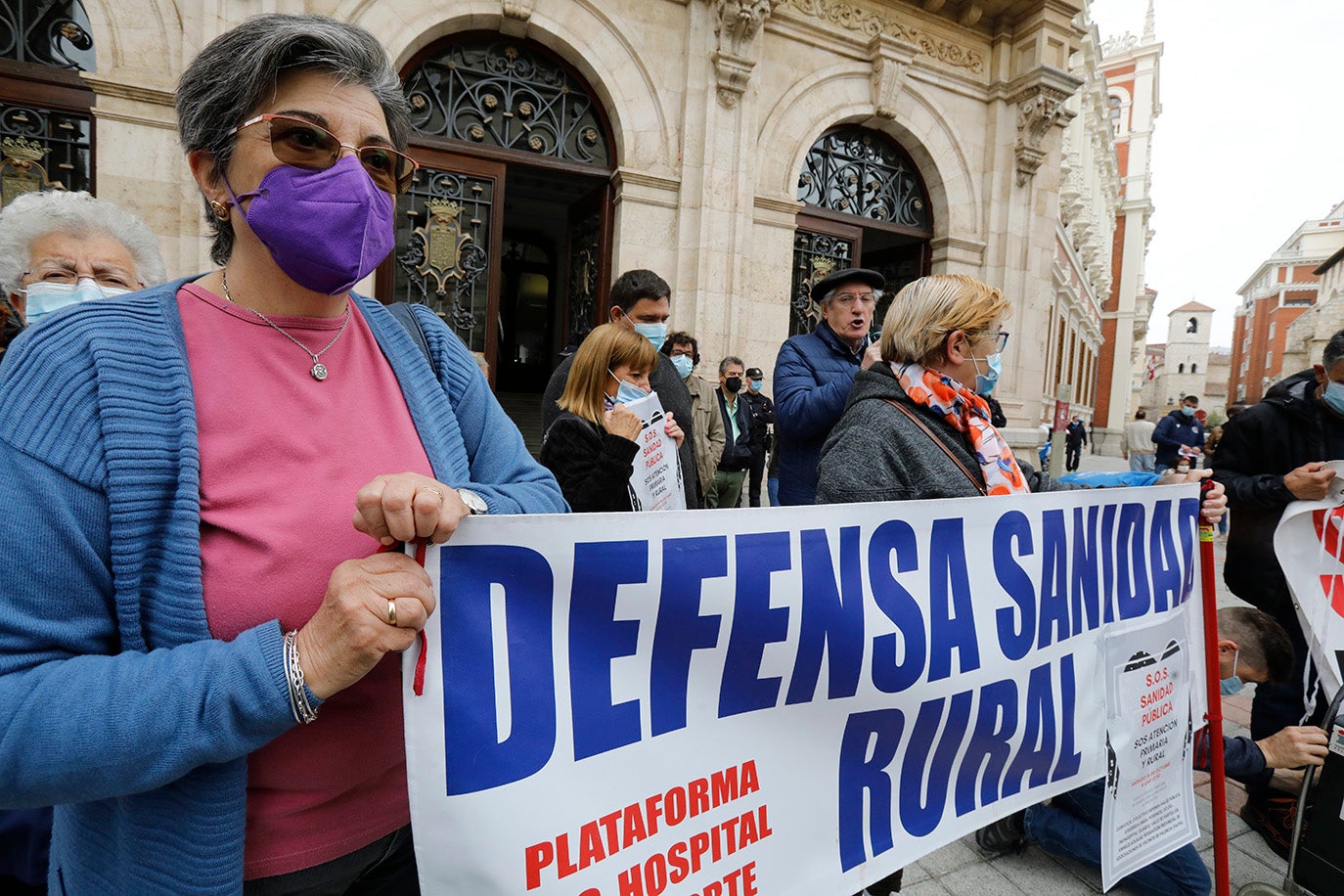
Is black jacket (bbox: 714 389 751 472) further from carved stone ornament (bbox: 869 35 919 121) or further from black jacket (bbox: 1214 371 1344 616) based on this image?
carved stone ornament (bbox: 869 35 919 121)

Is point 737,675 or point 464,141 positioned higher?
point 464,141

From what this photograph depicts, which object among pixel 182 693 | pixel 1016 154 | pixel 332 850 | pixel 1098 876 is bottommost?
pixel 1098 876

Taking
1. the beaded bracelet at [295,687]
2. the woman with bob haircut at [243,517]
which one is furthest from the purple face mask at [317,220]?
the beaded bracelet at [295,687]

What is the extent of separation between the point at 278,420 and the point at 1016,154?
9.89 meters

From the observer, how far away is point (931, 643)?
1.62m

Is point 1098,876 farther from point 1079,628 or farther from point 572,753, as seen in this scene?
point 572,753

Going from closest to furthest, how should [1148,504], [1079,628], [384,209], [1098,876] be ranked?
[384,209], [1079,628], [1148,504], [1098,876]

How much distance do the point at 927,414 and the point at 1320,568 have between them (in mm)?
2003

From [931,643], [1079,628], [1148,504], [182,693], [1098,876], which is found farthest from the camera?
[1098,876]

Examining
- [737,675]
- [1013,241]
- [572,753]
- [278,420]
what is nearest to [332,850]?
[572,753]

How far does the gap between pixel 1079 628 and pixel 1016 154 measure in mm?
8567

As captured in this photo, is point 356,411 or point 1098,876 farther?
point 1098,876

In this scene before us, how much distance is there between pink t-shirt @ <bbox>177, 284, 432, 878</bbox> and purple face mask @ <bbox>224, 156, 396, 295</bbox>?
8 centimetres

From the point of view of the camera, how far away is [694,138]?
6863 millimetres
